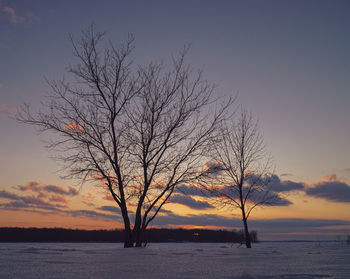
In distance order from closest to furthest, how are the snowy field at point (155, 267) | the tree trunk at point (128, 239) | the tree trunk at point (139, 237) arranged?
the snowy field at point (155, 267)
the tree trunk at point (128, 239)
the tree trunk at point (139, 237)

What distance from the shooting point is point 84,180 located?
34.6 ft

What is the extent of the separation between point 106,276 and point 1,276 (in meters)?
0.81

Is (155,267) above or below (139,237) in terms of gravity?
below

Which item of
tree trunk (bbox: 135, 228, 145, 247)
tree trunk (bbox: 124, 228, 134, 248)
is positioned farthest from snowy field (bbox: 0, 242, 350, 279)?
tree trunk (bbox: 135, 228, 145, 247)

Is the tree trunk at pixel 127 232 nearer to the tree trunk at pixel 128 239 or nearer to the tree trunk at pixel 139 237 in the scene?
the tree trunk at pixel 128 239

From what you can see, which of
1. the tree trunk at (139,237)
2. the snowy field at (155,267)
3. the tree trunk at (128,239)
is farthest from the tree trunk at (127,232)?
the snowy field at (155,267)

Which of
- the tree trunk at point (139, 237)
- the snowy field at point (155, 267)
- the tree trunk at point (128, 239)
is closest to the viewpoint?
the snowy field at point (155, 267)

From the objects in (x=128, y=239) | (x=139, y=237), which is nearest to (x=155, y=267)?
(x=128, y=239)

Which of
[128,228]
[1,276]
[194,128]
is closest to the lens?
[1,276]

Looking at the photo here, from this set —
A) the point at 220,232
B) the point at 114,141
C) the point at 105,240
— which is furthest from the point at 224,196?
the point at 105,240

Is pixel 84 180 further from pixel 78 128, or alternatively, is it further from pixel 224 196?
pixel 224 196

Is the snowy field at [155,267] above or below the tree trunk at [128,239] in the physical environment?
below

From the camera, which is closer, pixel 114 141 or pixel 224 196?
pixel 114 141

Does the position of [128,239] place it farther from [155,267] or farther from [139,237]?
[155,267]
